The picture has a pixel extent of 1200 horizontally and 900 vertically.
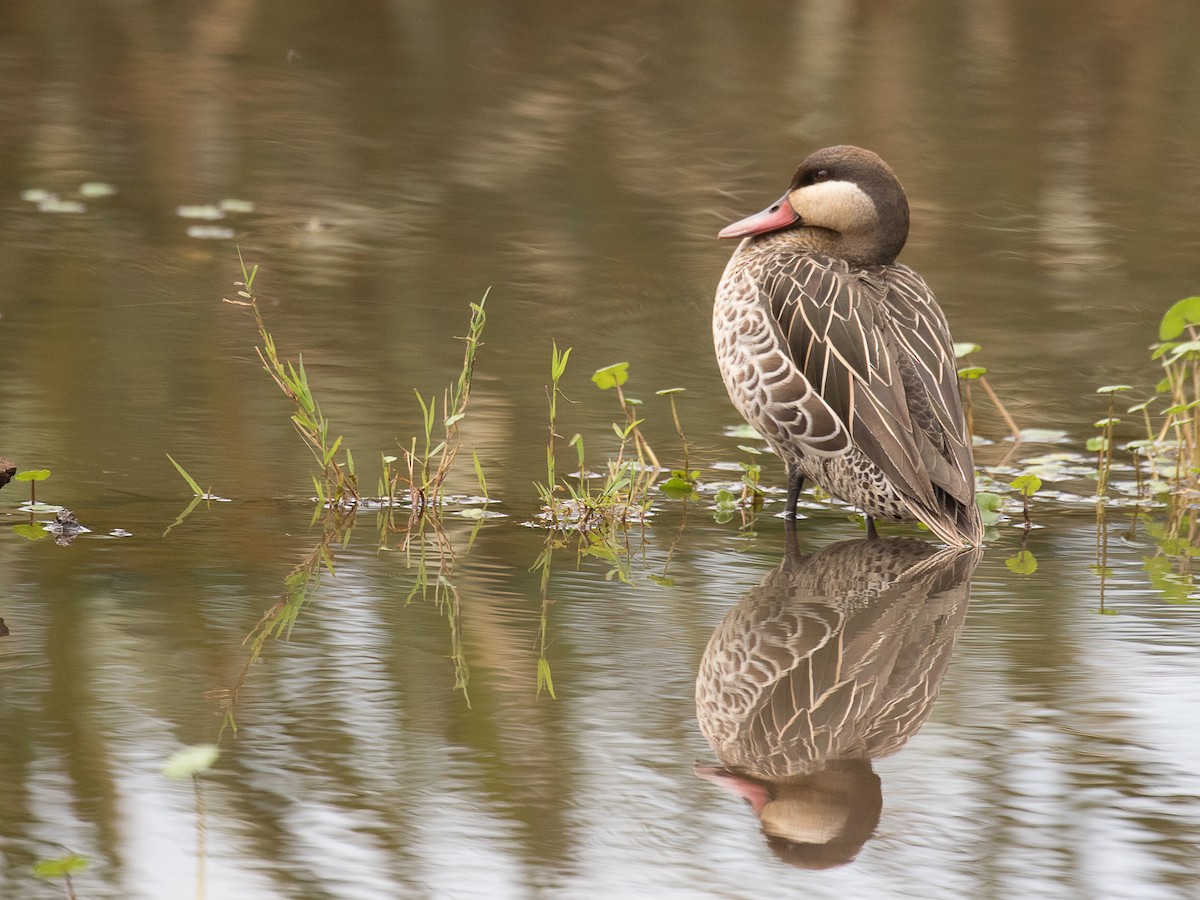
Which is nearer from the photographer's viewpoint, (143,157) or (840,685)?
(840,685)

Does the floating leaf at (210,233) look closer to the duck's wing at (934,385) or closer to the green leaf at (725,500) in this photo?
the green leaf at (725,500)

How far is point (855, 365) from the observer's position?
5746 mm

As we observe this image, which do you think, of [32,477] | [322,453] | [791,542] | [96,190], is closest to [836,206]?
[791,542]

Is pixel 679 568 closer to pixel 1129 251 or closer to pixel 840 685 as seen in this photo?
pixel 840 685

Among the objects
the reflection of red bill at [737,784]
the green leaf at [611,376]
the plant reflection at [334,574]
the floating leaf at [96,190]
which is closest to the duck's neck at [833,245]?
the green leaf at [611,376]

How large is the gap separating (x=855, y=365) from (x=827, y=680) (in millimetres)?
1494

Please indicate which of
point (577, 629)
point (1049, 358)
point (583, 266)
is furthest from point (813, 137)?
point (577, 629)

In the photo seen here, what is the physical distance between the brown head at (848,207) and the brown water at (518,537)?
0.82 metres

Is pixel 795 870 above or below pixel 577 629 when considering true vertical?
below

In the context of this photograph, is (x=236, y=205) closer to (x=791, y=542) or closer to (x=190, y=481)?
(x=190, y=481)

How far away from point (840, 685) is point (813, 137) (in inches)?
332

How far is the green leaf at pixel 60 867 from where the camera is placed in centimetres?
321

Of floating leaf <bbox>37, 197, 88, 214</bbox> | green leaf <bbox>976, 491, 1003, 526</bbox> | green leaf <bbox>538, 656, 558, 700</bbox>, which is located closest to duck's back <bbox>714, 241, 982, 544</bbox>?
green leaf <bbox>976, 491, 1003, 526</bbox>

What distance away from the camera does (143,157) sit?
11.2 meters
